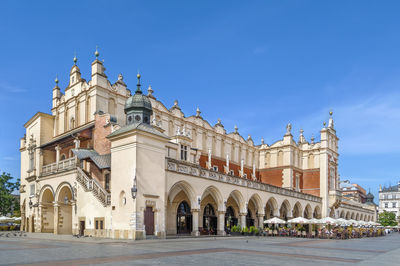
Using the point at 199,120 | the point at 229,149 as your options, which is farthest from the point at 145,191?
the point at 229,149

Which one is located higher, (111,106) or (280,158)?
(111,106)

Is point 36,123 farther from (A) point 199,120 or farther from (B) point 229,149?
(B) point 229,149

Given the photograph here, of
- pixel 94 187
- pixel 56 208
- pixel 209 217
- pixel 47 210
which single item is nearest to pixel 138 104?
pixel 94 187

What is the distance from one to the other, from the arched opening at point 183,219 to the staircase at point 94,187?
9.59 meters

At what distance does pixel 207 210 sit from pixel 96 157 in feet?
50.1

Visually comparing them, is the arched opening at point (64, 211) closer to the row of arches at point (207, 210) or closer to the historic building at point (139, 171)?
the historic building at point (139, 171)

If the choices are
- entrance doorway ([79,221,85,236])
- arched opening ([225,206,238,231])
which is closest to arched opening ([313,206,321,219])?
arched opening ([225,206,238,231])

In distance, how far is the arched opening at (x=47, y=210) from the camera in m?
38.6

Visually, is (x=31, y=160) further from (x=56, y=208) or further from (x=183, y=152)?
(x=183, y=152)

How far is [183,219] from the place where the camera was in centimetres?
3881

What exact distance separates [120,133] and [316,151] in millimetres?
43409

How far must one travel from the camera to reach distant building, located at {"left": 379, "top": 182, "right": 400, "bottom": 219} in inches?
5625

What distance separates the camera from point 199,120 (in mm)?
50719

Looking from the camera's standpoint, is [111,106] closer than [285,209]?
Yes
